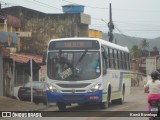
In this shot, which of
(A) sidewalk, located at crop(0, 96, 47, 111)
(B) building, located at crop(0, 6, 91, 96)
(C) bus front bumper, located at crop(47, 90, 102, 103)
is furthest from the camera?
(B) building, located at crop(0, 6, 91, 96)

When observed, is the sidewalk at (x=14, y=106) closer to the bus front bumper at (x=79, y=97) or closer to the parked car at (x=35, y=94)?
the parked car at (x=35, y=94)

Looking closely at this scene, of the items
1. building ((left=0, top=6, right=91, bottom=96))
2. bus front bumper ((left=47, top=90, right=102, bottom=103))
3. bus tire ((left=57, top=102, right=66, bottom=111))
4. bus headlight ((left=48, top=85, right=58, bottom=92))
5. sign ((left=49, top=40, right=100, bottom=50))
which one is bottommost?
bus tire ((left=57, top=102, right=66, bottom=111))

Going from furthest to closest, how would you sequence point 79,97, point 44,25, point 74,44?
point 44,25 < point 74,44 < point 79,97

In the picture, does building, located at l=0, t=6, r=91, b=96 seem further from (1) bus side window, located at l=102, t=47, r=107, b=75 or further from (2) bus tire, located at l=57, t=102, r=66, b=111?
(1) bus side window, located at l=102, t=47, r=107, b=75

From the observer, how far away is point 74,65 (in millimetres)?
21844

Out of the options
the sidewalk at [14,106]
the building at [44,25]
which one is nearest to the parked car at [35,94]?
the sidewalk at [14,106]

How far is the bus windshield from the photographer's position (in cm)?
2173

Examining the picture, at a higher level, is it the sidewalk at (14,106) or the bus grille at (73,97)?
the bus grille at (73,97)

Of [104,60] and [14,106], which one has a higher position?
[104,60]

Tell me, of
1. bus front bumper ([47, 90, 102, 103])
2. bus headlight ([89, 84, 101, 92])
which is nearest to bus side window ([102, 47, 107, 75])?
bus headlight ([89, 84, 101, 92])

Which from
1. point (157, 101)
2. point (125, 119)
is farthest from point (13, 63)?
point (157, 101)

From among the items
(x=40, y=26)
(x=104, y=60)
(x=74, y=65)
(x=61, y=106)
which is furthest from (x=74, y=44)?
(x=40, y=26)

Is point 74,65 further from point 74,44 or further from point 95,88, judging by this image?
point 95,88

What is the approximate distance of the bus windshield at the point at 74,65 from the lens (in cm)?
2173
